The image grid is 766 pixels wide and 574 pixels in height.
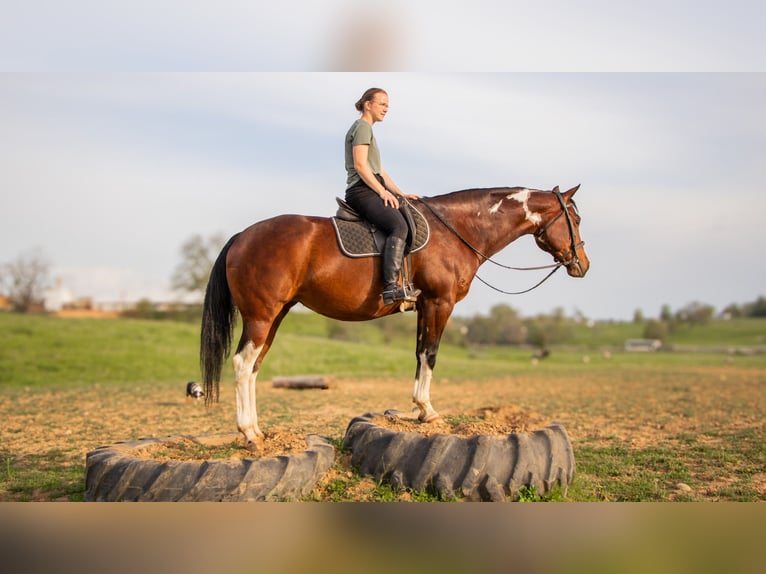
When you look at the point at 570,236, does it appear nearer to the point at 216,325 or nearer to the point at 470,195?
the point at 470,195

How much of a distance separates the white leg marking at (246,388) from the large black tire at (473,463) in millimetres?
1285

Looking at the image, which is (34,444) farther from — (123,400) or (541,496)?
(541,496)

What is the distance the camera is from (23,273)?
43812 mm

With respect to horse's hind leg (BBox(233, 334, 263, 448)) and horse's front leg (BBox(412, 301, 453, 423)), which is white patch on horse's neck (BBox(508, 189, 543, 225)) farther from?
horse's hind leg (BBox(233, 334, 263, 448))

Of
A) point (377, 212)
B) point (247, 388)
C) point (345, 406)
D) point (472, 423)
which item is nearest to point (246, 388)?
point (247, 388)

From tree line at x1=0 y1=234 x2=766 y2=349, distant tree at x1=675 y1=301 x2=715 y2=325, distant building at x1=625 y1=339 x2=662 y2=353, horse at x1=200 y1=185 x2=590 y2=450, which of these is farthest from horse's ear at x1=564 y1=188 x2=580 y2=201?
distant tree at x1=675 y1=301 x2=715 y2=325

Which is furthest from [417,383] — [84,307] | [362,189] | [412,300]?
[84,307]

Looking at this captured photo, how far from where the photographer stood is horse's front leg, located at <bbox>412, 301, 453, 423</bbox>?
22.8ft

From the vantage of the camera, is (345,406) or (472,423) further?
(345,406)

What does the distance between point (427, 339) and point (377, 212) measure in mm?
1553

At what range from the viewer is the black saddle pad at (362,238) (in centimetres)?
659

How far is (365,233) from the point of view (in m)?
6.70

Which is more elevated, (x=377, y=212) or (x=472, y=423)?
(x=377, y=212)

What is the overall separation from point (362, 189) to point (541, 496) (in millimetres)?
3672
